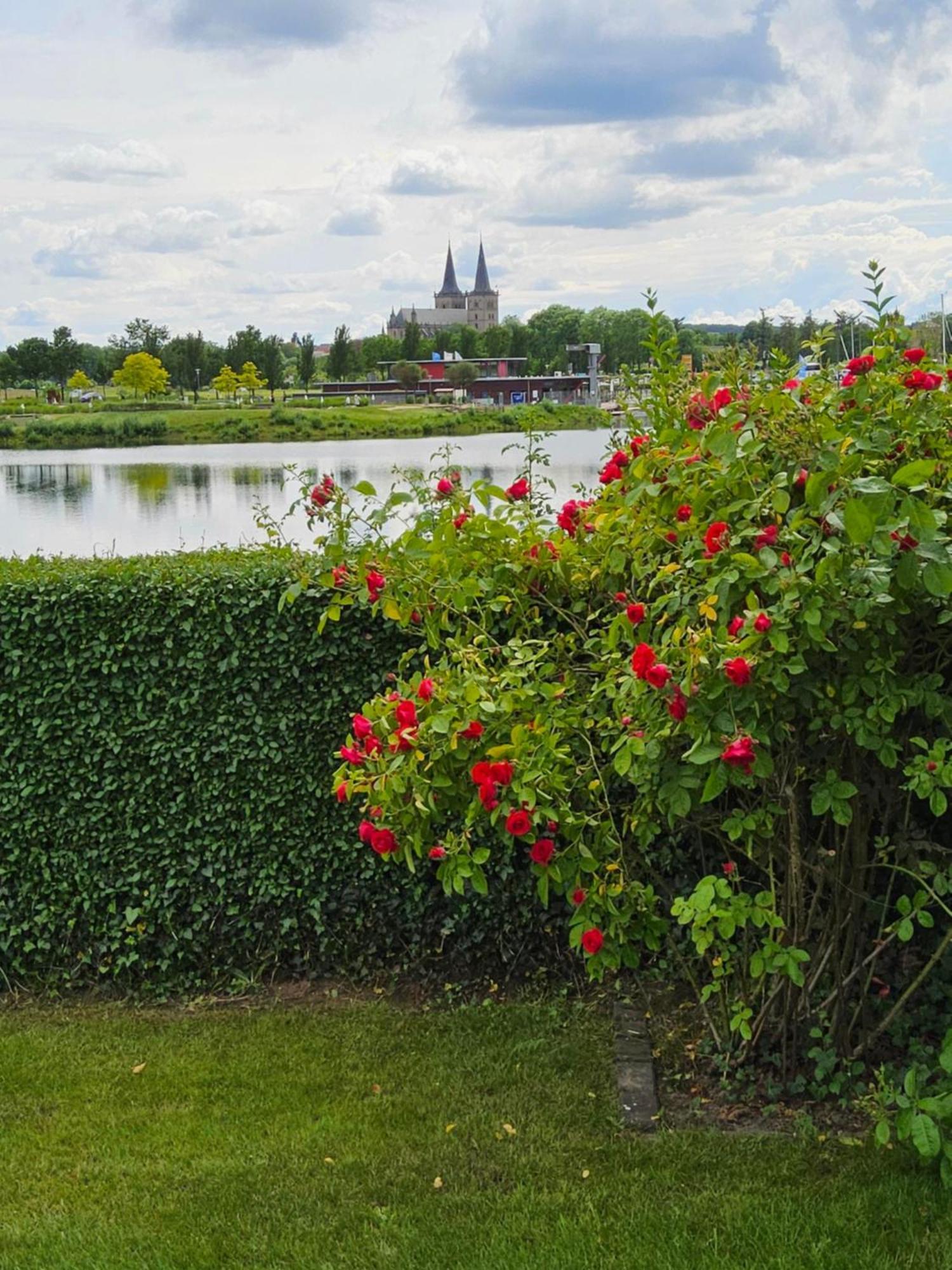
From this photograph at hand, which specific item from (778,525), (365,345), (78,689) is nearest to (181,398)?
(365,345)

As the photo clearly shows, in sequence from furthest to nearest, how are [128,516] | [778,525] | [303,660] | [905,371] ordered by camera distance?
[128,516] < [303,660] < [905,371] < [778,525]

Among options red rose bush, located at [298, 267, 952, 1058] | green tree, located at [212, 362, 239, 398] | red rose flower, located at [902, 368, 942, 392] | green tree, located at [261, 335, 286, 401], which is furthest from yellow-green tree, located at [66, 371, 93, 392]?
red rose flower, located at [902, 368, 942, 392]

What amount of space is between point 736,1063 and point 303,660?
200 cm

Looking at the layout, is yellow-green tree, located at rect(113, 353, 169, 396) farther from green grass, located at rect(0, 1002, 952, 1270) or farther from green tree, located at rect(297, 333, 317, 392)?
green grass, located at rect(0, 1002, 952, 1270)

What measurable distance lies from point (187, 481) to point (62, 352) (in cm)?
2350

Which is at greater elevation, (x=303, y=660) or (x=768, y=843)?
(x=303, y=660)

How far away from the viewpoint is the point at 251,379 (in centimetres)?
2770

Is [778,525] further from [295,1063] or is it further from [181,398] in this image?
[181,398]

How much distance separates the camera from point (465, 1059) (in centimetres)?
389

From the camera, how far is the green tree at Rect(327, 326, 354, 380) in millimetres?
28984

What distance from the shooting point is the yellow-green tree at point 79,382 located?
38.5 metres

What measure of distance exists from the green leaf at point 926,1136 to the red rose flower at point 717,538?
56.1 inches

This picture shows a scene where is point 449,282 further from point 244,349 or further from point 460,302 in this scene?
point 244,349

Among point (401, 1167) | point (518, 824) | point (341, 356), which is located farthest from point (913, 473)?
point (341, 356)
